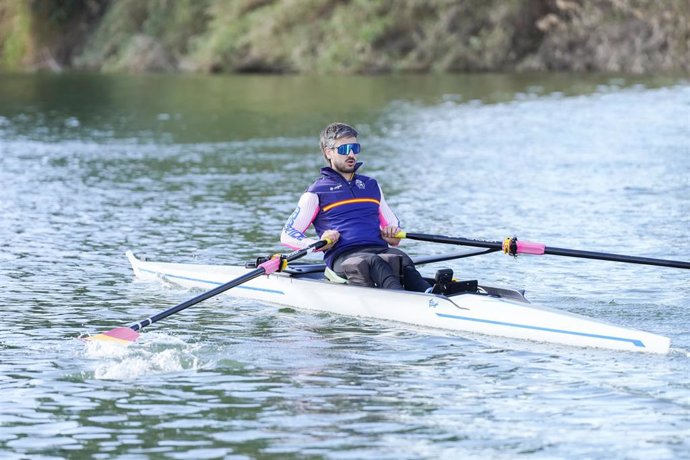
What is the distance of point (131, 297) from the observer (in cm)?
1342

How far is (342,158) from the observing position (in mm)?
12211

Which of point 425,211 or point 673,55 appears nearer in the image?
point 425,211

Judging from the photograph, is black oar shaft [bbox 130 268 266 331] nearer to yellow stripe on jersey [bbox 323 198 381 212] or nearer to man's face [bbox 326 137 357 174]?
yellow stripe on jersey [bbox 323 198 381 212]

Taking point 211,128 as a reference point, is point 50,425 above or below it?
below

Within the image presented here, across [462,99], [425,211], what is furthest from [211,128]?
[425,211]

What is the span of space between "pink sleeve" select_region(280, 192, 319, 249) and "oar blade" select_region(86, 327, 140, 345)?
199 centimetres

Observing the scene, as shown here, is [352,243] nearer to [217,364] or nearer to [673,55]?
[217,364]

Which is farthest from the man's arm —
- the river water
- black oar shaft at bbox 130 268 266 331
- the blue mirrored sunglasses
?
black oar shaft at bbox 130 268 266 331

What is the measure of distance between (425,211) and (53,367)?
9.23m

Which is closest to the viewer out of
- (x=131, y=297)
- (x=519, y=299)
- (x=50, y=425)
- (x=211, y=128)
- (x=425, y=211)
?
(x=50, y=425)

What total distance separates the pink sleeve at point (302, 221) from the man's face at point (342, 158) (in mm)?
334

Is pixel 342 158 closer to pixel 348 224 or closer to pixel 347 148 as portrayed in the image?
pixel 347 148

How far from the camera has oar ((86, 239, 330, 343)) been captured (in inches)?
429

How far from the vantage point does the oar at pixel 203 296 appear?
35.8ft
